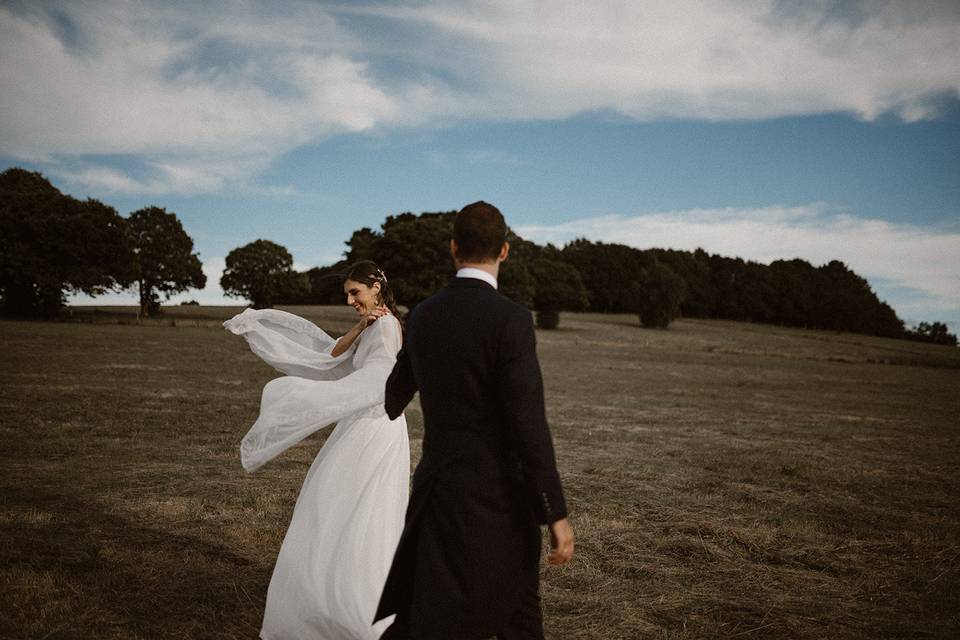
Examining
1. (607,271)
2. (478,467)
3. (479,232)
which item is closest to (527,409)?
(478,467)

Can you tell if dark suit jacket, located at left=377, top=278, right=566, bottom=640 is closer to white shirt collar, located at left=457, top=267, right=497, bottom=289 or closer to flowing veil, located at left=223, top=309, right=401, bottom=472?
white shirt collar, located at left=457, top=267, right=497, bottom=289

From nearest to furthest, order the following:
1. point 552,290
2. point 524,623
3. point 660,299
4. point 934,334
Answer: point 524,623, point 552,290, point 660,299, point 934,334

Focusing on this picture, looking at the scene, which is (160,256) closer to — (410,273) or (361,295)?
(410,273)

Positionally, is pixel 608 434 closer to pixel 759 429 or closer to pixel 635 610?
pixel 759 429

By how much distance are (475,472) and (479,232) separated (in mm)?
1057

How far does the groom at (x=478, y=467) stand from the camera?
261 centimetres

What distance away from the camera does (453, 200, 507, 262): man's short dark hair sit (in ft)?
9.10

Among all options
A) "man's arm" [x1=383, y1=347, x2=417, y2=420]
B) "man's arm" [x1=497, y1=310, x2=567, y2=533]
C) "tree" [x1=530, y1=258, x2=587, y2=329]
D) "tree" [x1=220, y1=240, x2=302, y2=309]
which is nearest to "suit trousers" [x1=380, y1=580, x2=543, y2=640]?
"man's arm" [x1=497, y1=310, x2=567, y2=533]

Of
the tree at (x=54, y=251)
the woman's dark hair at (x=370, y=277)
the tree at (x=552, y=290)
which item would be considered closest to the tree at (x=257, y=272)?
the tree at (x=54, y=251)

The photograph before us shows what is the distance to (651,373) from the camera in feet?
94.7

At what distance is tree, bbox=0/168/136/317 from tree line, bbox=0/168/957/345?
0.08 meters

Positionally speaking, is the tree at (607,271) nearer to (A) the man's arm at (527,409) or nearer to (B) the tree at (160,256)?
(B) the tree at (160,256)

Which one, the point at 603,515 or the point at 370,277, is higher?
the point at 370,277

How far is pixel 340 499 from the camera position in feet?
13.9
